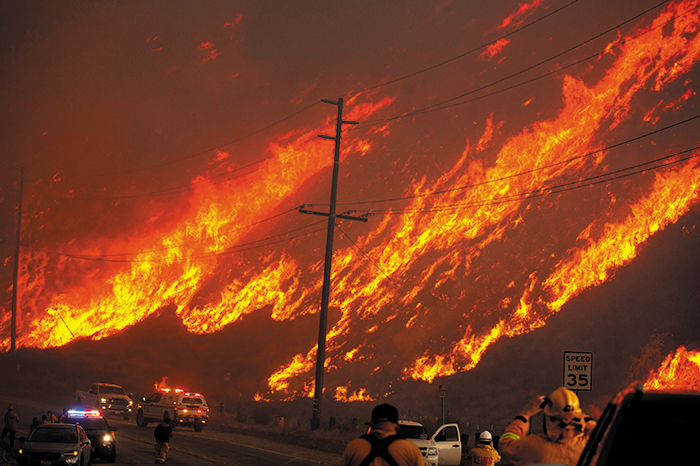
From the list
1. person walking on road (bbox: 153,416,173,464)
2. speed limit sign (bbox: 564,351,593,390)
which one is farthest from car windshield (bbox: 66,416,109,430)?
speed limit sign (bbox: 564,351,593,390)

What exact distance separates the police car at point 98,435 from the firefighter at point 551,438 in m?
19.1

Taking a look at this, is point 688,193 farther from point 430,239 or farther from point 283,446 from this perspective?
point 283,446

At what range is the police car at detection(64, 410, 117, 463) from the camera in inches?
872

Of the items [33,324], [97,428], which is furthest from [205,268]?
[97,428]

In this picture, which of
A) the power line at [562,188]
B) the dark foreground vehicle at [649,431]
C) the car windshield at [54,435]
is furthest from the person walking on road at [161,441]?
the power line at [562,188]

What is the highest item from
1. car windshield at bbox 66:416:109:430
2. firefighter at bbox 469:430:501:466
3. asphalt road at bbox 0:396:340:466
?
firefighter at bbox 469:430:501:466

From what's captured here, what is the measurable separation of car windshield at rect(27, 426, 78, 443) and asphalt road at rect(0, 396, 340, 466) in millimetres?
3566

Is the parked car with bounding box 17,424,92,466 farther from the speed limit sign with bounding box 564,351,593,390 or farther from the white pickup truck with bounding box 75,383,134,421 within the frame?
the white pickup truck with bounding box 75,383,134,421

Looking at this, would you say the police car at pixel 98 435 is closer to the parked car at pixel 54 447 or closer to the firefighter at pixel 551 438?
the parked car at pixel 54 447

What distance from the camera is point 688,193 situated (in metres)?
85.8

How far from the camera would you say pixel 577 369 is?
15.9 meters

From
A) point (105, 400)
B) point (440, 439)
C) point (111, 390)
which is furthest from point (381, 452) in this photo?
point (111, 390)

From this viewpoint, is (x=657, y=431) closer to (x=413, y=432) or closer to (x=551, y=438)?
(x=551, y=438)

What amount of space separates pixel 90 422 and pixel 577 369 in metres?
15.6
